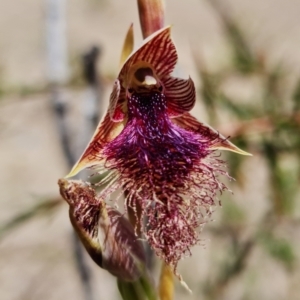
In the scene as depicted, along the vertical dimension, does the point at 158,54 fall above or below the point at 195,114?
above

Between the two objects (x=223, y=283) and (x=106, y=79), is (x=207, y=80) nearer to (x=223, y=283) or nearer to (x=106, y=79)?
(x=106, y=79)

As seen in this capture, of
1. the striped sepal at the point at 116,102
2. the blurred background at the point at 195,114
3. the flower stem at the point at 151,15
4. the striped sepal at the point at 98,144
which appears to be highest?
the flower stem at the point at 151,15

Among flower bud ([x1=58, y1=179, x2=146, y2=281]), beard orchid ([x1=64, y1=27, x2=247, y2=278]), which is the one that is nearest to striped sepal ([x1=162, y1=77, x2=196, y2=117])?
beard orchid ([x1=64, y1=27, x2=247, y2=278])

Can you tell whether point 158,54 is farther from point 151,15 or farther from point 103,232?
point 103,232

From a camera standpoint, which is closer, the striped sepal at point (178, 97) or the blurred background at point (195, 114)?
the striped sepal at point (178, 97)

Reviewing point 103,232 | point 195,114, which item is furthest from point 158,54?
point 195,114

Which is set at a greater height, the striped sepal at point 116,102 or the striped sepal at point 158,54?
the striped sepal at point 158,54

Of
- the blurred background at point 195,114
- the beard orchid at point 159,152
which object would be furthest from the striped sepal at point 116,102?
the blurred background at point 195,114

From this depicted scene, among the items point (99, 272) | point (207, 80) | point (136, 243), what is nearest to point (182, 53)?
point (99, 272)

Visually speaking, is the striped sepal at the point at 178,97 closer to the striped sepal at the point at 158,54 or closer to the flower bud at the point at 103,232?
the striped sepal at the point at 158,54
